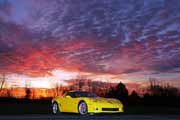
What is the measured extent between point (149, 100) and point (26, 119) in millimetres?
42010

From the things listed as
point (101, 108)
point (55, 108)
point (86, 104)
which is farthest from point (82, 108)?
point (55, 108)

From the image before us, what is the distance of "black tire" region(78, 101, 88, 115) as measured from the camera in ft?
71.0

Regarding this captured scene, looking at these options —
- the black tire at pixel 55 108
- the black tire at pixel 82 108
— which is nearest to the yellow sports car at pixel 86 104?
the black tire at pixel 82 108

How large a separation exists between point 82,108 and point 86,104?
18.6 inches

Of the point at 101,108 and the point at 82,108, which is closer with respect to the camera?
the point at 101,108

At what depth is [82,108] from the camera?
21.9 meters

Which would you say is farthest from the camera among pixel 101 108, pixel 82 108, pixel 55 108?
pixel 55 108

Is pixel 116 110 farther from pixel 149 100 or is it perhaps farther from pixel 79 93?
pixel 149 100

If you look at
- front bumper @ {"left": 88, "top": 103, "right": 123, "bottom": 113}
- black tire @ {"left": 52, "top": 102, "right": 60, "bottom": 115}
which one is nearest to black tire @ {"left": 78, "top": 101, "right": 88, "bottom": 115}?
front bumper @ {"left": 88, "top": 103, "right": 123, "bottom": 113}

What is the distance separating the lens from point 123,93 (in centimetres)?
5816

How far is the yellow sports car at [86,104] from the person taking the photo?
2139cm

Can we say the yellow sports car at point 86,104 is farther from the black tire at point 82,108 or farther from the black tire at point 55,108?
the black tire at point 55,108

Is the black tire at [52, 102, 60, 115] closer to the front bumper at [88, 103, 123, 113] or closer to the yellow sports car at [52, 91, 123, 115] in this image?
the yellow sports car at [52, 91, 123, 115]

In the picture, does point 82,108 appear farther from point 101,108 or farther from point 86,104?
point 101,108
